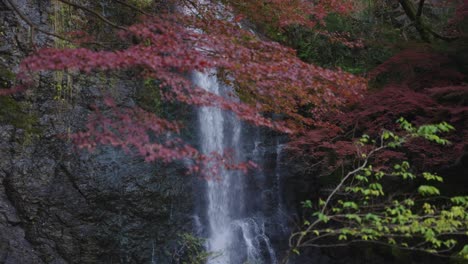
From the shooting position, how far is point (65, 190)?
7242 mm

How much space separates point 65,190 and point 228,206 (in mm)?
3170

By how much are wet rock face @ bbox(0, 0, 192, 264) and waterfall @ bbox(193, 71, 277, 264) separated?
30.0 inches

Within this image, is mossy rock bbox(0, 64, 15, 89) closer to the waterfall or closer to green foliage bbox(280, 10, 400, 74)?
the waterfall

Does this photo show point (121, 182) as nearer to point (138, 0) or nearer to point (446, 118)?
point (138, 0)

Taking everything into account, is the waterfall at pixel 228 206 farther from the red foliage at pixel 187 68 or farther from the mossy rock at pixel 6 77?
the red foliage at pixel 187 68

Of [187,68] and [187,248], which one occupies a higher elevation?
[187,68]

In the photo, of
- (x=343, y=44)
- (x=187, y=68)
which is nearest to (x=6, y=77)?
(x=187, y=68)

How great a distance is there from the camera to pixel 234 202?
8641 millimetres

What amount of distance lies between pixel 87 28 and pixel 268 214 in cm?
510

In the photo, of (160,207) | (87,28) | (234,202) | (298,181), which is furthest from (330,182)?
(87,28)

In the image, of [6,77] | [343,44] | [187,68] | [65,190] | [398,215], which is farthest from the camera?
[343,44]

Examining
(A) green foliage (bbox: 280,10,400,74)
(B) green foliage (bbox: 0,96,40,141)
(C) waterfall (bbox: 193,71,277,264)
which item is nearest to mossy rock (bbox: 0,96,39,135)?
(B) green foliage (bbox: 0,96,40,141)

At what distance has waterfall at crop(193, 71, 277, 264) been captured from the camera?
8023 millimetres

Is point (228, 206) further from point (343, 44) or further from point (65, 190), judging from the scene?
point (343, 44)
